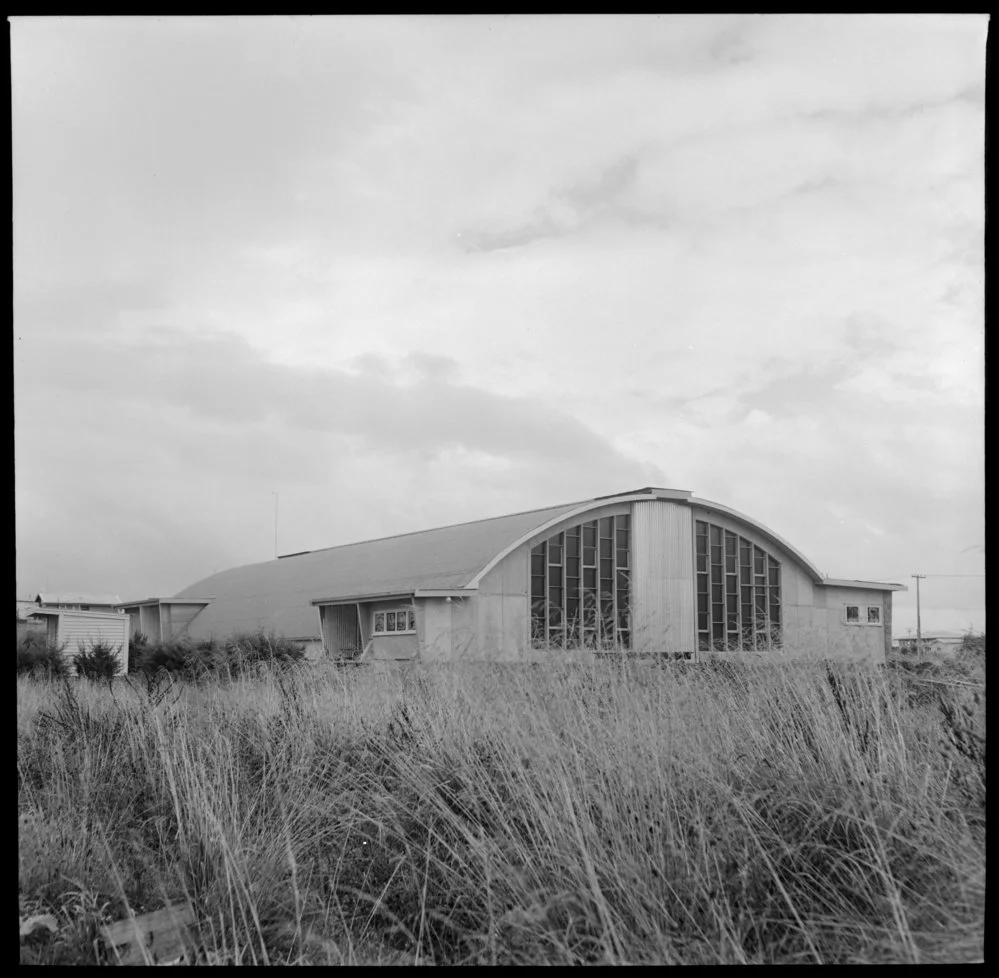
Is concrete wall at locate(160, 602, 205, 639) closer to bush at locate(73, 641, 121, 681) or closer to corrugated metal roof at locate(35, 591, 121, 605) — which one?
bush at locate(73, 641, 121, 681)

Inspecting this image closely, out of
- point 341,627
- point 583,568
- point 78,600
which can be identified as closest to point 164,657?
point 78,600

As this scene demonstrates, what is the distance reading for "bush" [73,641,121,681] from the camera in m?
5.23

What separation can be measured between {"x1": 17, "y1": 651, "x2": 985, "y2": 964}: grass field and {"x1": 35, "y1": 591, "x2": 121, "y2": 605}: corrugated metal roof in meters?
0.47

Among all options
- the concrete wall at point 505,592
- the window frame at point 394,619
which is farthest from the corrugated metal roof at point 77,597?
the concrete wall at point 505,592

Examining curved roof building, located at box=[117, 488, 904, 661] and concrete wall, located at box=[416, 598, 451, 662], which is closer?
curved roof building, located at box=[117, 488, 904, 661]

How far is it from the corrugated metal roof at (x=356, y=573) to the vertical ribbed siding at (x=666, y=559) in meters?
→ 1.38

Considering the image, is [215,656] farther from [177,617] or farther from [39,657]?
[177,617]

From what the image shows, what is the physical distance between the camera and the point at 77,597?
193 inches

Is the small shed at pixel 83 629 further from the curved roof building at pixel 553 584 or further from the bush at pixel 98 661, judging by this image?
the curved roof building at pixel 553 584

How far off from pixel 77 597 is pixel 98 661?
798 mm

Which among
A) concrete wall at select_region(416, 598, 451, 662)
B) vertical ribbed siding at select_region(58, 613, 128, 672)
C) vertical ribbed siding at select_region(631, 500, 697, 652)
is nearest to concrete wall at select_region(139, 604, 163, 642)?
vertical ribbed siding at select_region(58, 613, 128, 672)

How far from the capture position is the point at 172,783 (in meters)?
4.37

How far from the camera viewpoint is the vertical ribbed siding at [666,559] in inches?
543
